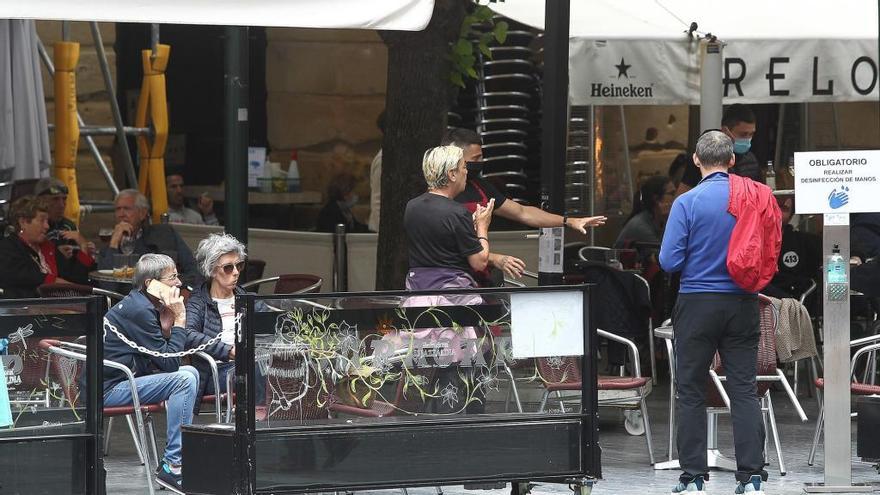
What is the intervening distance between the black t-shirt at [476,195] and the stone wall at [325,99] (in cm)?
809

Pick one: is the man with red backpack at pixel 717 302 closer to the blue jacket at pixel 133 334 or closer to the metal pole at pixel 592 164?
the blue jacket at pixel 133 334

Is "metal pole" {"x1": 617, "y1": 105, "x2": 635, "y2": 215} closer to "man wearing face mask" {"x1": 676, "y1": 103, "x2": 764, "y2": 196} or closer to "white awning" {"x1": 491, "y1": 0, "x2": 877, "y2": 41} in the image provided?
"white awning" {"x1": 491, "y1": 0, "x2": 877, "y2": 41}

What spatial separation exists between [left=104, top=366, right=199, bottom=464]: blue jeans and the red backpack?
2.55 m

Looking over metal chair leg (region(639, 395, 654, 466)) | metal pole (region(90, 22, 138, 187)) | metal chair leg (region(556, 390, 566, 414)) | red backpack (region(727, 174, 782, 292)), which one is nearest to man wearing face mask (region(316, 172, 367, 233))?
metal pole (region(90, 22, 138, 187))

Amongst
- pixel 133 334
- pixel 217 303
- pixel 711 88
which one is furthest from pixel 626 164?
pixel 133 334

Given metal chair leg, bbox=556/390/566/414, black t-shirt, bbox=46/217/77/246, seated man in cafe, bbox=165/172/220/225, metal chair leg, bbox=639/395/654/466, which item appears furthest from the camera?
seated man in cafe, bbox=165/172/220/225

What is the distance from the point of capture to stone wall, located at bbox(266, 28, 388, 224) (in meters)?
17.1

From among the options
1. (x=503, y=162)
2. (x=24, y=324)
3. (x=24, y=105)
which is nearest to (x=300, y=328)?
(x=24, y=324)

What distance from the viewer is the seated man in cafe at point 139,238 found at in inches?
427

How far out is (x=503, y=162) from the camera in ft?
49.6

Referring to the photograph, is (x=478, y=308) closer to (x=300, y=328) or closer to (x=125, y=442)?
(x=300, y=328)

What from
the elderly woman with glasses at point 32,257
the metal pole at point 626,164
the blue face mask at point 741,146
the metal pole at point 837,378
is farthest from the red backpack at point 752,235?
the metal pole at point 626,164

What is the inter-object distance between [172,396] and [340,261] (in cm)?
540

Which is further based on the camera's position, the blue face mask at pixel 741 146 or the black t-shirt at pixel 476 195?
the blue face mask at pixel 741 146
